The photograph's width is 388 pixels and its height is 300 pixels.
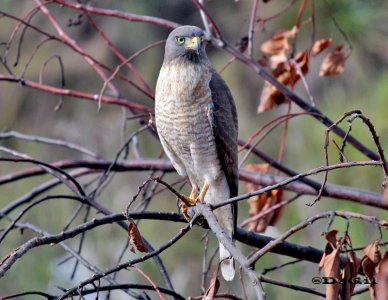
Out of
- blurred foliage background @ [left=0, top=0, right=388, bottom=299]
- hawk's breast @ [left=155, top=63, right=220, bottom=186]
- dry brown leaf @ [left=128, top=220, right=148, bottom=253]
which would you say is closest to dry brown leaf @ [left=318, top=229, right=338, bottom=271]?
dry brown leaf @ [left=128, top=220, right=148, bottom=253]

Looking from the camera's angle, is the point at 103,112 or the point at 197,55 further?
the point at 103,112

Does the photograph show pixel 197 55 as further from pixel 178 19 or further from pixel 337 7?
pixel 178 19

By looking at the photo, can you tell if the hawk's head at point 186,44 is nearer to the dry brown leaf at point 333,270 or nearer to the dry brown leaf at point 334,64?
the dry brown leaf at point 334,64

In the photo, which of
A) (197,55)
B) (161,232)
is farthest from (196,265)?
(197,55)

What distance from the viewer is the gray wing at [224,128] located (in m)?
3.41

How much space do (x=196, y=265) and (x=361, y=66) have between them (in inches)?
82.2

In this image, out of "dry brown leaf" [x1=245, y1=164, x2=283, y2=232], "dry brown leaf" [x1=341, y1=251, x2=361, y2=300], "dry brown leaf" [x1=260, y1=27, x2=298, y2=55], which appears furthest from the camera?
"dry brown leaf" [x1=260, y1=27, x2=298, y2=55]

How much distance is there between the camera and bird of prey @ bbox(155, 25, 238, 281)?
11.1 feet

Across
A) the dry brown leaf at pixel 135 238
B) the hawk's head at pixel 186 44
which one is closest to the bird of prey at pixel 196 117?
the hawk's head at pixel 186 44

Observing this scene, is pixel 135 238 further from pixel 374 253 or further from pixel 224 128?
pixel 224 128

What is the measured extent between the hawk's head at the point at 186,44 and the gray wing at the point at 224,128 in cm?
11

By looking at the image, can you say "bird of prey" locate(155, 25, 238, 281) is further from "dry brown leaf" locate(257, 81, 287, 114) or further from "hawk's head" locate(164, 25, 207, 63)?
"dry brown leaf" locate(257, 81, 287, 114)

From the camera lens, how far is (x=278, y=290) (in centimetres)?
626

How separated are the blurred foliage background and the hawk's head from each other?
5.82 feet
